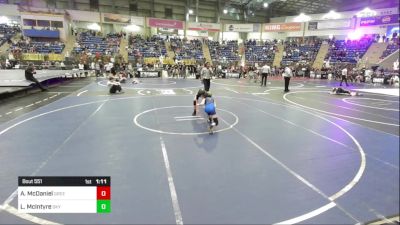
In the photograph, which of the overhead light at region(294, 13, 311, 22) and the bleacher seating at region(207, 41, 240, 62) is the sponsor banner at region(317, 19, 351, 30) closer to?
the overhead light at region(294, 13, 311, 22)

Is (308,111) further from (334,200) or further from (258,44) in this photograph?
(258,44)

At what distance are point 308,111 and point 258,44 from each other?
34653mm

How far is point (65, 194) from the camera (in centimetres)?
249

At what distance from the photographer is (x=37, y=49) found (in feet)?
105

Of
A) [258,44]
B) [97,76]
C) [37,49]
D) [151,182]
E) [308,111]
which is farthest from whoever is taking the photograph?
[258,44]

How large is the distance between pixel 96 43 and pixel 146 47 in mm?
6457

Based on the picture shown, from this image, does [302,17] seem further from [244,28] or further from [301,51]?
[244,28]

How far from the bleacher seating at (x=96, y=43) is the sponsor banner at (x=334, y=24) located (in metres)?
26.8

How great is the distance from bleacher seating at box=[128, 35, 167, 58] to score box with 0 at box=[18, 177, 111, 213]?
1324 inches

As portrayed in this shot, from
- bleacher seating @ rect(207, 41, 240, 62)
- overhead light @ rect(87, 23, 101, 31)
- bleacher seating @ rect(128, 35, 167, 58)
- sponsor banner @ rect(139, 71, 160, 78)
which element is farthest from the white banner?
sponsor banner @ rect(139, 71, 160, 78)

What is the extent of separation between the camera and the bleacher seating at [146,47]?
3631 cm

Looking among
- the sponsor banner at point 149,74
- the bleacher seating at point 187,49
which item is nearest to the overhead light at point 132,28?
the bleacher seating at point 187,49

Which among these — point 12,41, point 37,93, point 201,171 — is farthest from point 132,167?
point 12,41

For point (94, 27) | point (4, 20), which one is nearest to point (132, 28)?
point (94, 27)
